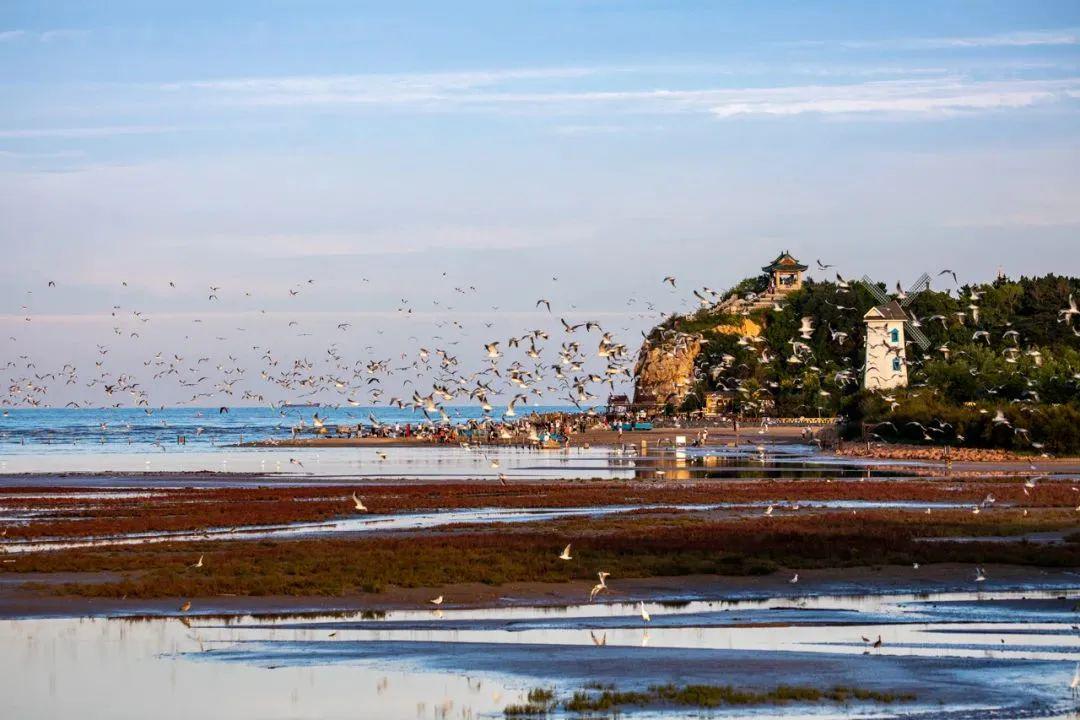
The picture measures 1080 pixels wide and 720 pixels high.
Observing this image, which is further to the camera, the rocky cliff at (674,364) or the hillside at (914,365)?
the rocky cliff at (674,364)

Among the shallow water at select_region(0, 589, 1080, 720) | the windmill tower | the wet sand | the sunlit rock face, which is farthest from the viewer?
the sunlit rock face

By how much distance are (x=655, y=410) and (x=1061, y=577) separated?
135m

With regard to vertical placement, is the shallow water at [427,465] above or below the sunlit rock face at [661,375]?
below

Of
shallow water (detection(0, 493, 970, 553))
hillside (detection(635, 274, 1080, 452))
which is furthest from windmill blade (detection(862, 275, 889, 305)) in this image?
shallow water (detection(0, 493, 970, 553))

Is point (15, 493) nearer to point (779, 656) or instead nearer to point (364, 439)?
point (779, 656)

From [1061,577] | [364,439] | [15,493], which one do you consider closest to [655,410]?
[364,439]

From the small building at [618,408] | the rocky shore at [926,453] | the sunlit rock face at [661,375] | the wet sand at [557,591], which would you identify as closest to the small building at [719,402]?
the sunlit rock face at [661,375]

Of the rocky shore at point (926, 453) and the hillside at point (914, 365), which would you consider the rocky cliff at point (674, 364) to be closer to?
the hillside at point (914, 365)

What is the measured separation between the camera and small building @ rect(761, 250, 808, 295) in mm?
183375

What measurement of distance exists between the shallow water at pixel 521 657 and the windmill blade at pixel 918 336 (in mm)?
112456

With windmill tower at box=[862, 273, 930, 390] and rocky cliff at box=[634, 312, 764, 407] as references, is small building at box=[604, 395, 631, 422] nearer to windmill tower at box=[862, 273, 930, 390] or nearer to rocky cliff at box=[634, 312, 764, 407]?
rocky cliff at box=[634, 312, 764, 407]

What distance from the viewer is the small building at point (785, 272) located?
183 metres

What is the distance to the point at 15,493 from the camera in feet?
215

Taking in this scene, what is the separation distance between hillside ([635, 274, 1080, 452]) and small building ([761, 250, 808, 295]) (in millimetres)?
6574
